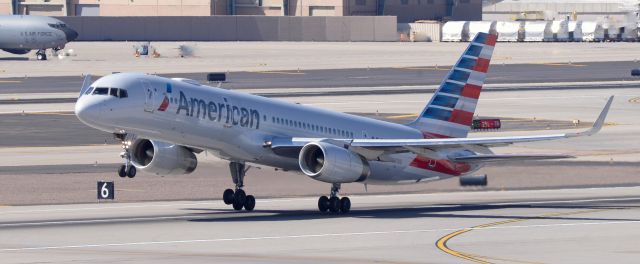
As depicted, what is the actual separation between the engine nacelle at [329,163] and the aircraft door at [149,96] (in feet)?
18.9

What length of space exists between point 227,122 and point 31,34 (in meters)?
128

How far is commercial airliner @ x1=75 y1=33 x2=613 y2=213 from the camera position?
157ft

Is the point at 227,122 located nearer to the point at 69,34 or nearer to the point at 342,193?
the point at 342,193

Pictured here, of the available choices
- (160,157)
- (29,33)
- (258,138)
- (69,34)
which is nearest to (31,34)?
(29,33)

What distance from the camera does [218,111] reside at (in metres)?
50.1

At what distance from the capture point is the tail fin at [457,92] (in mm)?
57344

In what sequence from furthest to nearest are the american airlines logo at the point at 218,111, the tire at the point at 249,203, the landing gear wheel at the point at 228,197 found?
the landing gear wheel at the point at 228,197, the tire at the point at 249,203, the american airlines logo at the point at 218,111

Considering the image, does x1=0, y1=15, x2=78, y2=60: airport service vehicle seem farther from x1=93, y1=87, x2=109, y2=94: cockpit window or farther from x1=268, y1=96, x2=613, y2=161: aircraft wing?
x1=93, y1=87, x2=109, y2=94: cockpit window

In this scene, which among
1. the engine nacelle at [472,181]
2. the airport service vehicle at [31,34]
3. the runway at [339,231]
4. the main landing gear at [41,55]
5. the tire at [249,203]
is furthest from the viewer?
the main landing gear at [41,55]

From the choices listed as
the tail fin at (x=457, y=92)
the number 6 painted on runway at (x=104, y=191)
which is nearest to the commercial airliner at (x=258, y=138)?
the tail fin at (x=457, y=92)

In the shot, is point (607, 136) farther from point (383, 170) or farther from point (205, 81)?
point (205, 81)

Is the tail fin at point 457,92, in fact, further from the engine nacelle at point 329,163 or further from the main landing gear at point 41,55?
the main landing gear at point 41,55

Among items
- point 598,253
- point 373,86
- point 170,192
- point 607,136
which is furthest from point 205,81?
point 598,253

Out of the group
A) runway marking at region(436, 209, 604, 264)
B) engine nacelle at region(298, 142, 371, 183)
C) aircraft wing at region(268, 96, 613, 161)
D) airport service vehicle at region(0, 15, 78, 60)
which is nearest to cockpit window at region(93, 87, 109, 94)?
aircraft wing at region(268, 96, 613, 161)
